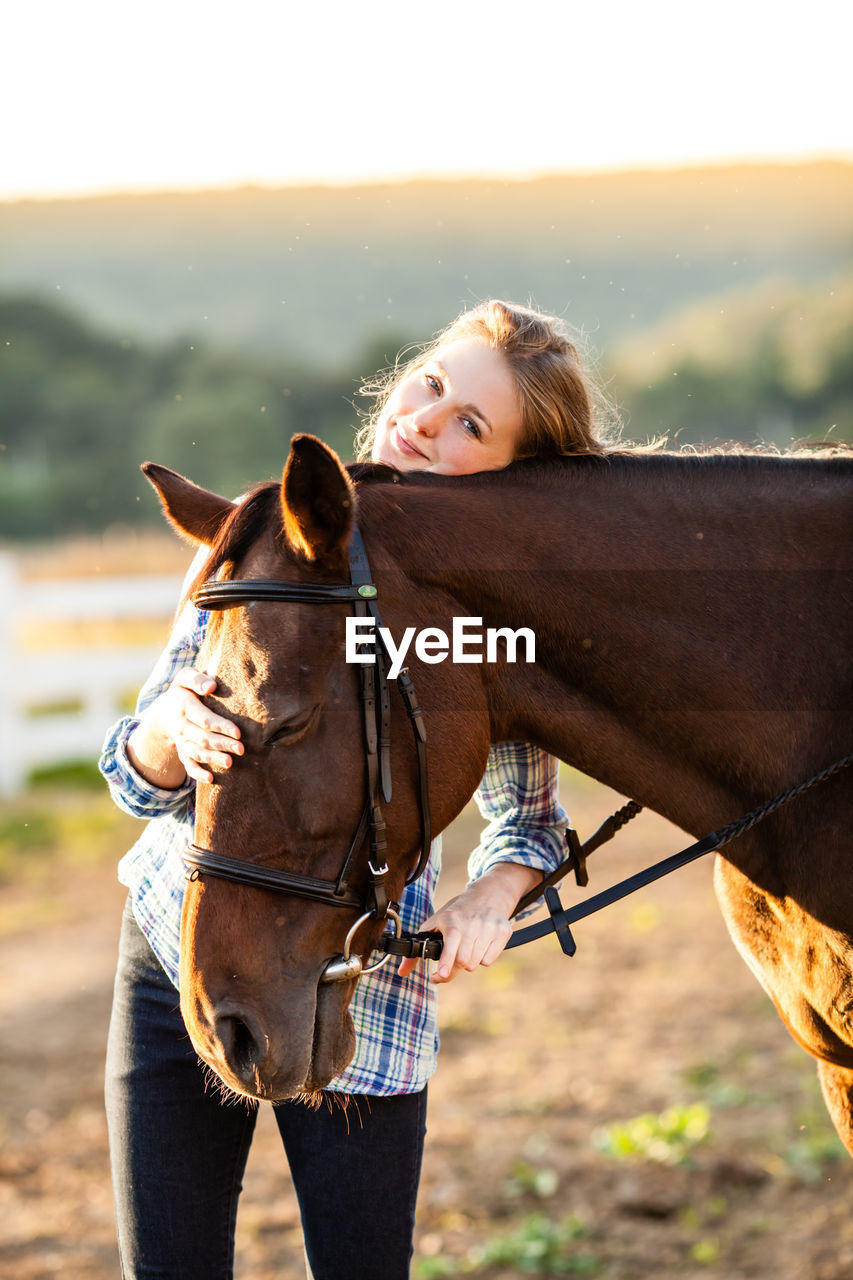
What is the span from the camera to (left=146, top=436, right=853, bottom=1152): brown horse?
187 cm

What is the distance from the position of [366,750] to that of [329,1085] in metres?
0.67

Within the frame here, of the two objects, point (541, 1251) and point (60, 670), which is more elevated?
point (60, 670)

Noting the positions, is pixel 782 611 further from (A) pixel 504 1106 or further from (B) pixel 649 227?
(B) pixel 649 227

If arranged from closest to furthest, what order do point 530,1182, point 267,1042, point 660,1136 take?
point 267,1042, point 530,1182, point 660,1136

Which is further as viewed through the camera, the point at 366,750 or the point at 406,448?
the point at 406,448

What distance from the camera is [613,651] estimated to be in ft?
7.04

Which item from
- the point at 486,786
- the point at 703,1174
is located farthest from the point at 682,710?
the point at 703,1174

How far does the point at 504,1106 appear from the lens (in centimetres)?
447

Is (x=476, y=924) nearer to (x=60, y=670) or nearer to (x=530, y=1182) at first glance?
(x=530, y=1182)

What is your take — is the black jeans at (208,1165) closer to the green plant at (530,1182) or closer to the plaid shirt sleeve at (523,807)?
the plaid shirt sleeve at (523,807)

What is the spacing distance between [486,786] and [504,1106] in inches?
100

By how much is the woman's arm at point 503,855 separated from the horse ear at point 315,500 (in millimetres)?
686

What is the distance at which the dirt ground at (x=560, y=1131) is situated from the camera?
3.57 m

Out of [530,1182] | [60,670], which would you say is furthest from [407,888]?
[60,670]
